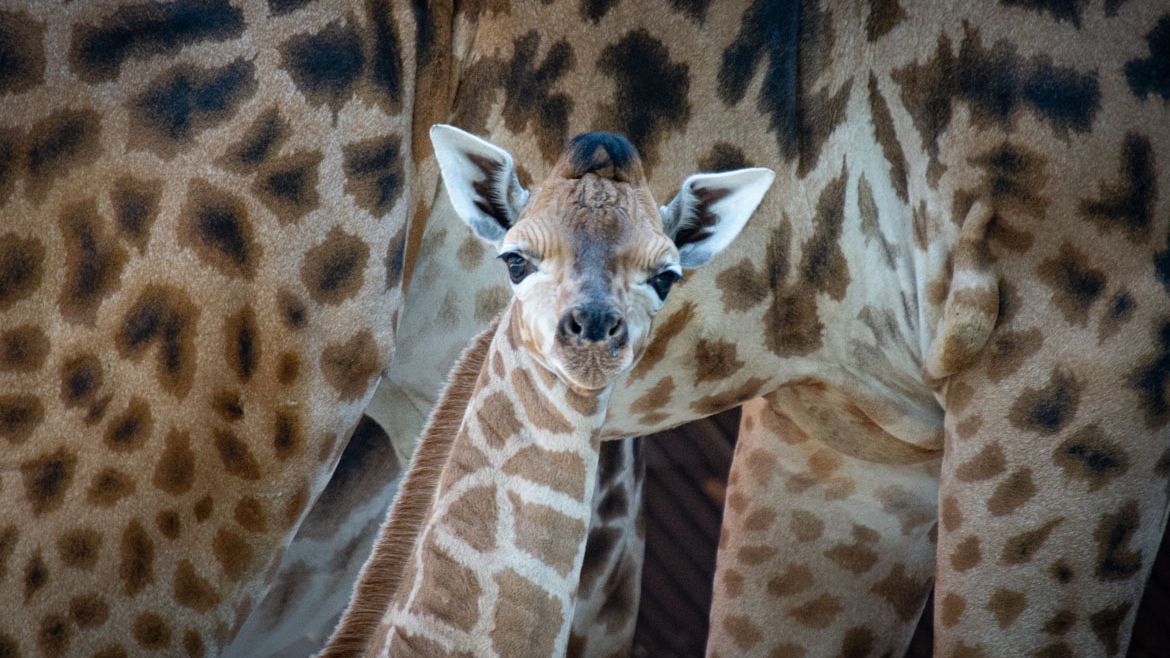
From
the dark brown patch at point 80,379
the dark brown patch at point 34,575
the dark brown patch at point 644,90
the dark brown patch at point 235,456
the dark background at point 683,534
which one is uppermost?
the dark brown patch at point 644,90

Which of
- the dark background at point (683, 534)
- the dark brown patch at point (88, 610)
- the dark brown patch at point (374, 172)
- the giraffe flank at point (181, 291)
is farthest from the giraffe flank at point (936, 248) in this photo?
the dark background at point (683, 534)

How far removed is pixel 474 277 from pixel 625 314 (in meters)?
1.07

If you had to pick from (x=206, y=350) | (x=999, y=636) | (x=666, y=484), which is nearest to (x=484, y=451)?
(x=206, y=350)

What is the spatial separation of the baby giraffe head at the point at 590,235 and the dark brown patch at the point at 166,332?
2.28 feet

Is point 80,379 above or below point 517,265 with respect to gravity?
below

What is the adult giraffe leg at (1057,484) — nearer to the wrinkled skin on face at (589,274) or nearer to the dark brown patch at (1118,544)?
the dark brown patch at (1118,544)

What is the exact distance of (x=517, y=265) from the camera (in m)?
3.14

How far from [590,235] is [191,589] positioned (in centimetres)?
132

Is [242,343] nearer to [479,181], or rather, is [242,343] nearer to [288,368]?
[288,368]

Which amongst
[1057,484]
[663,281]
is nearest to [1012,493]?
[1057,484]

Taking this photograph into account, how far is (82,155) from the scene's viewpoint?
11.3ft

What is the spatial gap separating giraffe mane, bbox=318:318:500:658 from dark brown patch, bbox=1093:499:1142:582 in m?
1.53

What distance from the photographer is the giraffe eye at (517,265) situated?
313 centimetres

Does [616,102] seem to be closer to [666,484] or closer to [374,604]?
[374,604]
